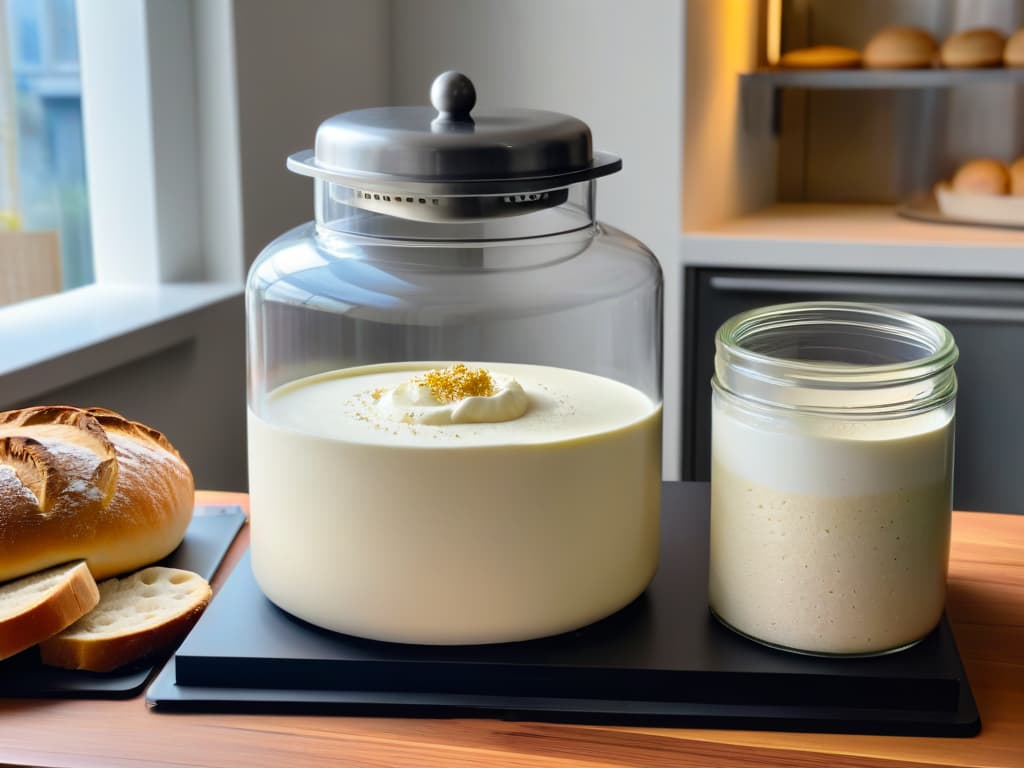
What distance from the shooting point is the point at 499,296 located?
0.70 meters

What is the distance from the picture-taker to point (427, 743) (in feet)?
2.05

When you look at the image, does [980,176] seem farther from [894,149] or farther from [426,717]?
[426,717]

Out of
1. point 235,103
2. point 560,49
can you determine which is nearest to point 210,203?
point 235,103

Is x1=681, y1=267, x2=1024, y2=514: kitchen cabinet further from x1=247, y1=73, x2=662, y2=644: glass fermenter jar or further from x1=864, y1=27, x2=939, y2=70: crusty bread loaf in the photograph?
x1=247, y1=73, x2=662, y2=644: glass fermenter jar

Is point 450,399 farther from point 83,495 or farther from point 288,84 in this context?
point 288,84

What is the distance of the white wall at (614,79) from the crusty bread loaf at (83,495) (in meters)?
1.39

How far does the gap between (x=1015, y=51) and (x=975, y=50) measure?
67 millimetres

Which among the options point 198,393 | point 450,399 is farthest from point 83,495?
point 198,393

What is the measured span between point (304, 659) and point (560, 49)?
5.59 feet

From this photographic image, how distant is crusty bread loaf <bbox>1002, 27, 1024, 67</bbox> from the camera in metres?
2.11

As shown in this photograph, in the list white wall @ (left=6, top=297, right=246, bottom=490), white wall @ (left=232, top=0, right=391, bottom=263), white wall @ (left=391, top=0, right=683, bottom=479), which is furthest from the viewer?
white wall @ (left=391, top=0, right=683, bottom=479)

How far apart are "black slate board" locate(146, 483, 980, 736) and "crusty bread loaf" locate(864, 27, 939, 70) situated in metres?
1.74

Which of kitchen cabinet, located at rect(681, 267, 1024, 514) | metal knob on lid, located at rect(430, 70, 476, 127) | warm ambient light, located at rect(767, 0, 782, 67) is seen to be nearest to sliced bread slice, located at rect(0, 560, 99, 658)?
metal knob on lid, located at rect(430, 70, 476, 127)

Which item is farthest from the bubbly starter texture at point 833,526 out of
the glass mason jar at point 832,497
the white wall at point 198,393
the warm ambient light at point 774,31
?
the warm ambient light at point 774,31
